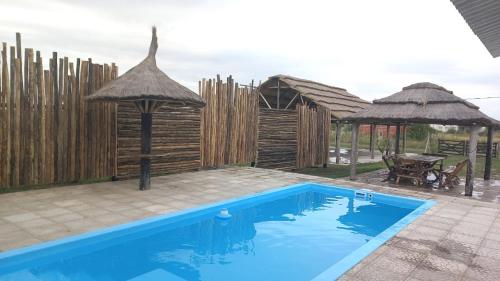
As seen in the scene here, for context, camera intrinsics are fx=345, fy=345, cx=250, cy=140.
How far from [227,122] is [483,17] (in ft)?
23.2

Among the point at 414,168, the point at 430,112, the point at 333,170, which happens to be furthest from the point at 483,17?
the point at 333,170

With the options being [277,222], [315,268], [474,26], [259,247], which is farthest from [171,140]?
[474,26]

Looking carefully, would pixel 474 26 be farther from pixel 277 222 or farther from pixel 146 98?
pixel 146 98

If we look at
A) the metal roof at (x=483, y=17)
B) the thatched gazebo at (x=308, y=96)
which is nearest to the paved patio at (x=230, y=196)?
the metal roof at (x=483, y=17)

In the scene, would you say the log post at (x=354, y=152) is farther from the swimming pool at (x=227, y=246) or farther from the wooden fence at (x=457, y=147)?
the wooden fence at (x=457, y=147)

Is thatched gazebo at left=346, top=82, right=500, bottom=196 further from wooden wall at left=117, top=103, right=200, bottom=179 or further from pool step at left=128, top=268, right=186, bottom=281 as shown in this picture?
pool step at left=128, top=268, right=186, bottom=281

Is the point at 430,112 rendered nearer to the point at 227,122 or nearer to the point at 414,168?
the point at 414,168

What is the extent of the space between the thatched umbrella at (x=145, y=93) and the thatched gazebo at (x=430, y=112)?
5.26m

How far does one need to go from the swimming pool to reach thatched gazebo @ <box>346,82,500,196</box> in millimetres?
2759

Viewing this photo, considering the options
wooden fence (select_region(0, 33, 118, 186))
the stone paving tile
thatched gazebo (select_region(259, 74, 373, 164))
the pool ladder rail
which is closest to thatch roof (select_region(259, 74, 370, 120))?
thatched gazebo (select_region(259, 74, 373, 164))

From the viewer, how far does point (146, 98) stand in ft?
20.3

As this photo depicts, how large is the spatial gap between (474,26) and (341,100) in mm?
11901

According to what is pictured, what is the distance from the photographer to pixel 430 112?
8.97 meters

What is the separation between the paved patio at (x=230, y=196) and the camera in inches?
142
